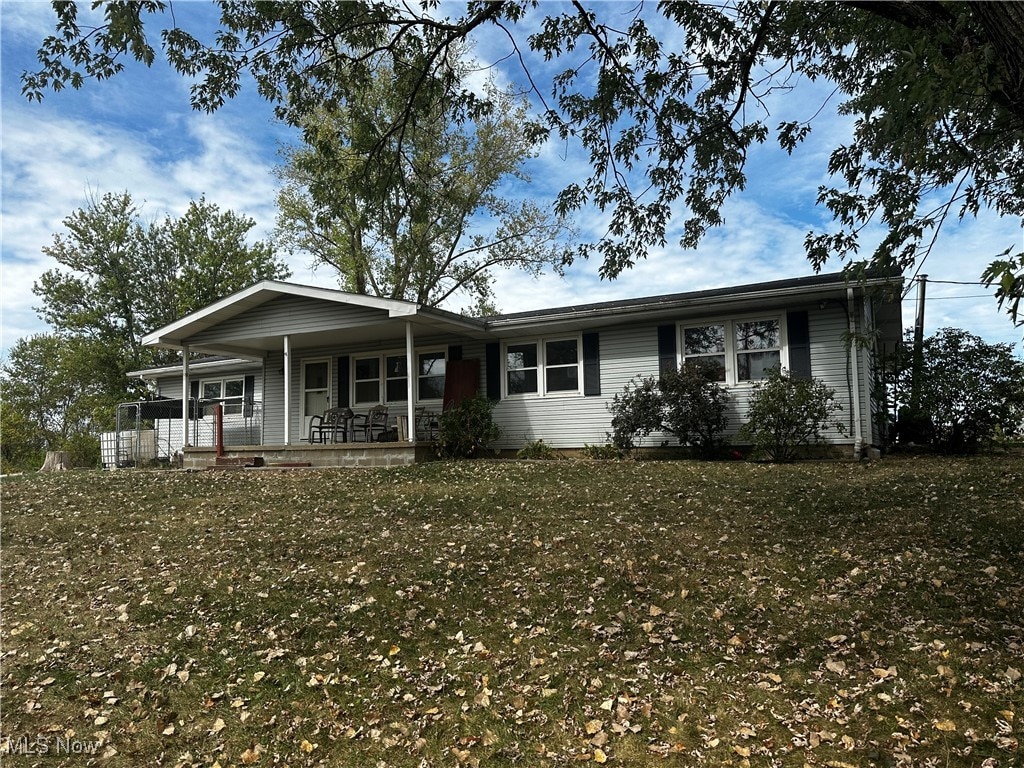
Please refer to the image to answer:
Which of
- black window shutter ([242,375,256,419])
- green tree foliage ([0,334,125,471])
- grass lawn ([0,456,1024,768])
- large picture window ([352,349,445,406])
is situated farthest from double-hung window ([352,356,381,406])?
green tree foliage ([0,334,125,471])

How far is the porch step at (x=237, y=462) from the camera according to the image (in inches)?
592

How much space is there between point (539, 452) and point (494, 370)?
2320 millimetres

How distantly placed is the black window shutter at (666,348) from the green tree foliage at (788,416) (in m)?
1.98

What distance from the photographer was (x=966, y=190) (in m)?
6.36

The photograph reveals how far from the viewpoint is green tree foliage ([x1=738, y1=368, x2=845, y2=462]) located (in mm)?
11219

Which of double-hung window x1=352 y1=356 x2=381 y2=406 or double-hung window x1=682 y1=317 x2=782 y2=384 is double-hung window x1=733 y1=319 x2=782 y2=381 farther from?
double-hung window x1=352 y1=356 x2=381 y2=406

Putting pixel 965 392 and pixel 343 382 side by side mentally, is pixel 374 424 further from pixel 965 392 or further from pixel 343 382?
pixel 965 392

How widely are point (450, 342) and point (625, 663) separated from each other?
12.1 m

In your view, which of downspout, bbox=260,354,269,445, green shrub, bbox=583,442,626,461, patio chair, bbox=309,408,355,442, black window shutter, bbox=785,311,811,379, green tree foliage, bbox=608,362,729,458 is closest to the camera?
black window shutter, bbox=785,311,811,379

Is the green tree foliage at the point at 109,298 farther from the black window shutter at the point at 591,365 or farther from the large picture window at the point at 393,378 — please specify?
the black window shutter at the point at 591,365

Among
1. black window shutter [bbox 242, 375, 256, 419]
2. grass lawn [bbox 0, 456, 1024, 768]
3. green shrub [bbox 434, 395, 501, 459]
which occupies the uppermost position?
black window shutter [bbox 242, 375, 256, 419]

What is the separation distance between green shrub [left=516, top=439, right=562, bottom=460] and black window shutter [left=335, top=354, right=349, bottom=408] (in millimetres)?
5378

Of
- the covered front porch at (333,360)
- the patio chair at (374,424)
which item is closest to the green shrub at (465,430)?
the covered front porch at (333,360)

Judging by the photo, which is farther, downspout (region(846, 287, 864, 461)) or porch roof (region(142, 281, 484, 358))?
porch roof (region(142, 281, 484, 358))
